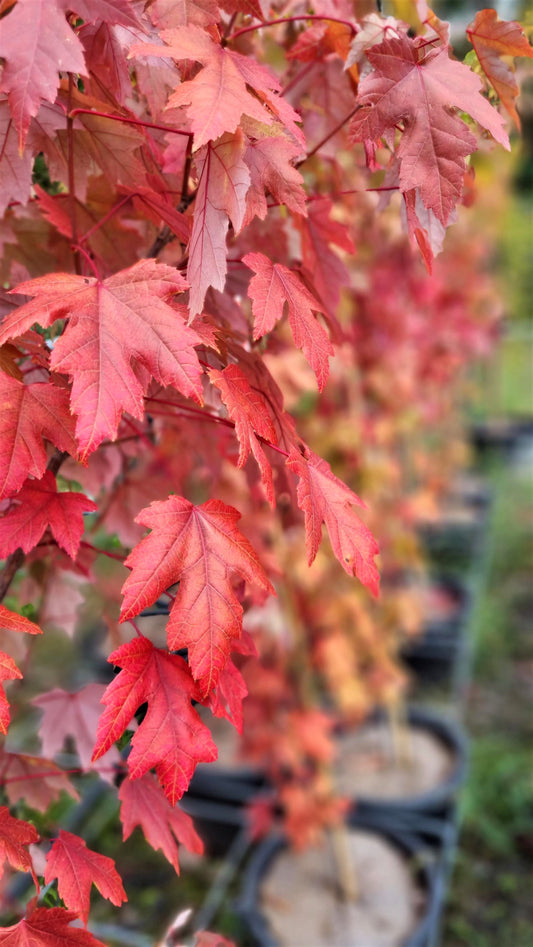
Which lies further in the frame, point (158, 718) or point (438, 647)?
point (438, 647)

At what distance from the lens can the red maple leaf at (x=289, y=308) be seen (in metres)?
0.85

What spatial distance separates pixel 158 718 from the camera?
31.8 inches

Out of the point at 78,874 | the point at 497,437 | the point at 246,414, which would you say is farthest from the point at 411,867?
the point at 497,437

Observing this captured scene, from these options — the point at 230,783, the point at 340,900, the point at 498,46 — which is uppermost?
the point at 498,46

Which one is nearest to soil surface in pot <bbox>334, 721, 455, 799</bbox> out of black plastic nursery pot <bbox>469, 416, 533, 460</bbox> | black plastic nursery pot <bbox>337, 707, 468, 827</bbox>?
black plastic nursery pot <bbox>337, 707, 468, 827</bbox>

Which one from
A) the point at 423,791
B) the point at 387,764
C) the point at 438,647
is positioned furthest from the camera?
the point at 438,647

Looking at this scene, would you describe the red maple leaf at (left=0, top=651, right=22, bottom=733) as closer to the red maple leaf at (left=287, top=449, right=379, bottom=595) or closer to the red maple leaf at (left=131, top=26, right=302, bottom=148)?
the red maple leaf at (left=287, top=449, right=379, bottom=595)

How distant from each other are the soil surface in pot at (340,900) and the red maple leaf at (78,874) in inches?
62.8

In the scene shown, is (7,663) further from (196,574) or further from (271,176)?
(271,176)

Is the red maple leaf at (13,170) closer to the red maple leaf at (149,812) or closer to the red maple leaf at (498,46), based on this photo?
the red maple leaf at (498,46)

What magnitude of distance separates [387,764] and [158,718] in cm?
246

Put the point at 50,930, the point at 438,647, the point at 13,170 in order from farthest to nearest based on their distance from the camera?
1. the point at 438,647
2. the point at 13,170
3. the point at 50,930

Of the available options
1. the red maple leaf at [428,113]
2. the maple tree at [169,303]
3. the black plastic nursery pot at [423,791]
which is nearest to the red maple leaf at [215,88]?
the maple tree at [169,303]

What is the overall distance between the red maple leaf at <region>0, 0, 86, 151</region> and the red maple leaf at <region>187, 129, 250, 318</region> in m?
0.15
